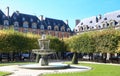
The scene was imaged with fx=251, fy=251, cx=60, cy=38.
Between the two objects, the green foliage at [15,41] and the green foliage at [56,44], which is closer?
the green foliage at [15,41]

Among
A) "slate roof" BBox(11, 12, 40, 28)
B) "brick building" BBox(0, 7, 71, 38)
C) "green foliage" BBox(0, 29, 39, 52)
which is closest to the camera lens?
"green foliage" BBox(0, 29, 39, 52)

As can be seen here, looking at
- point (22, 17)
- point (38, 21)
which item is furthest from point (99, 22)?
point (22, 17)

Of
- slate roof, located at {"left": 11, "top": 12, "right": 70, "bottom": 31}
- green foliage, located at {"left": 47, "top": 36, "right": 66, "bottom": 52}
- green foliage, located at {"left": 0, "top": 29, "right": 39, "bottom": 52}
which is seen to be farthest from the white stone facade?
green foliage, located at {"left": 0, "top": 29, "right": 39, "bottom": 52}

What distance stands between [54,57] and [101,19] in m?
23.4

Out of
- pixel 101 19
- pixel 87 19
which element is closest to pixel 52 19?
pixel 87 19

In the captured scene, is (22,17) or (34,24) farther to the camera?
(34,24)

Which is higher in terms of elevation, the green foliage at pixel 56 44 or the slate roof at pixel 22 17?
the slate roof at pixel 22 17

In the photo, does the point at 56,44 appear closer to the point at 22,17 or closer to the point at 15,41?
the point at 15,41

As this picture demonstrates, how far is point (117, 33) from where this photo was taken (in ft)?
133

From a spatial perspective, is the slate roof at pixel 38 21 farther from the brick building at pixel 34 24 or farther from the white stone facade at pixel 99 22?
the white stone facade at pixel 99 22

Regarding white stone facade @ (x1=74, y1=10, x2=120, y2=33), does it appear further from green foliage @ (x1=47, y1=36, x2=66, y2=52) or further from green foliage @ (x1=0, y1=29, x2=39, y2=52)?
green foliage @ (x1=0, y1=29, x2=39, y2=52)

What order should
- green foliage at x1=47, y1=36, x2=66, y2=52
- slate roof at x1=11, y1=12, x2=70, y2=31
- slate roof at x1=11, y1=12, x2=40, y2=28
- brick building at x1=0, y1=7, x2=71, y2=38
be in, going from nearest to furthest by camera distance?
1. green foliage at x1=47, y1=36, x2=66, y2=52
2. brick building at x1=0, y1=7, x2=71, y2=38
3. slate roof at x1=11, y1=12, x2=40, y2=28
4. slate roof at x1=11, y1=12, x2=70, y2=31

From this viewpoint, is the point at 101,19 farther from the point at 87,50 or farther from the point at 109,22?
the point at 87,50

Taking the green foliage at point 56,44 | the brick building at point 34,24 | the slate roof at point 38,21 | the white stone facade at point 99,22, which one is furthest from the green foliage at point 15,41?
the white stone facade at point 99,22
